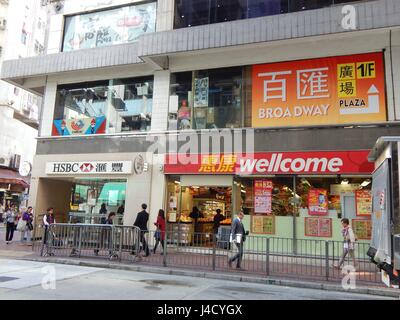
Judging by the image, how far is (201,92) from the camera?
15945 mm

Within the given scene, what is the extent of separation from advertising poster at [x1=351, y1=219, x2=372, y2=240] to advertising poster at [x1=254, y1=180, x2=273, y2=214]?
9.59ft

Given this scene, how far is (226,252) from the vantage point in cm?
1160

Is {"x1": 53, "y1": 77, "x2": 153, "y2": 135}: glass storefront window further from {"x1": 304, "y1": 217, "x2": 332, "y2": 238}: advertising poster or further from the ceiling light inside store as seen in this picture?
the ceiling light inside store

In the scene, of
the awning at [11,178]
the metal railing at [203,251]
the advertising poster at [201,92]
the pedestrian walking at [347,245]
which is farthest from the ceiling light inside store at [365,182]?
the awning at [11,178]

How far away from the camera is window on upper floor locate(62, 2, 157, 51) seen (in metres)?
17.4

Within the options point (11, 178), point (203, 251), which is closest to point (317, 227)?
point (203, 251)

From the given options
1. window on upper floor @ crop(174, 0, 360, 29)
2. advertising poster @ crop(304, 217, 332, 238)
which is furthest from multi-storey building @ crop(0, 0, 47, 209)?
advertising poster @ crop(304, 217, 332, 238)

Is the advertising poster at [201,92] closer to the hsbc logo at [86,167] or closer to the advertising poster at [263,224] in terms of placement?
the advertising poster at [263,224]
